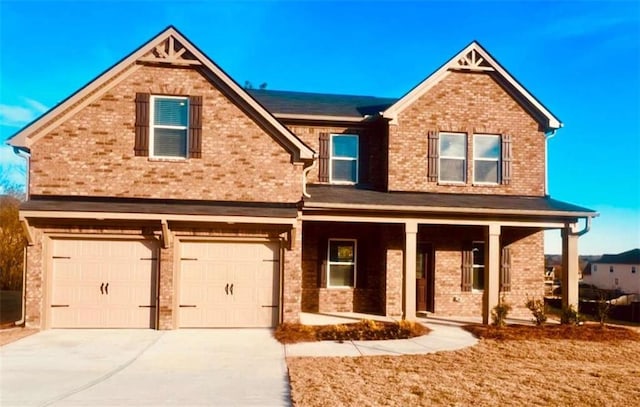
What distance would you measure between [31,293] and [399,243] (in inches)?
385

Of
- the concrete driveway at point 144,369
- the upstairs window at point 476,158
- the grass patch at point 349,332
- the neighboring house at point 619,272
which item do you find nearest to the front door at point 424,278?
the upstairs window at point 476,158

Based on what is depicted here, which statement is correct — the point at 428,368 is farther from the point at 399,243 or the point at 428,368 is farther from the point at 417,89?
the point at 417,89

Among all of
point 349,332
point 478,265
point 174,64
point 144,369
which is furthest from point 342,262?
point 144,369

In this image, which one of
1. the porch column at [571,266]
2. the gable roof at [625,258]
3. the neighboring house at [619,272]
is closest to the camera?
the porch column at [571,266]

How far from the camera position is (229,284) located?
11.6m

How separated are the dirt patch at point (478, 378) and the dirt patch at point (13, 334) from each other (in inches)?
250

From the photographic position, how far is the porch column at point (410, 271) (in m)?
12.1

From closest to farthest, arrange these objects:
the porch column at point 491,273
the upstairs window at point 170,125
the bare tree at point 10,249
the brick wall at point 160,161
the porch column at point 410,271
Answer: the brick wall at point 160,161, the upstairs window at point 170,125, the porch column at point 410,271, the porch column at point 491,273, the bare tree at point 10,249

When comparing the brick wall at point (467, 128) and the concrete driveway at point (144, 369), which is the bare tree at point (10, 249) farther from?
the brick wall at point (467, 128)

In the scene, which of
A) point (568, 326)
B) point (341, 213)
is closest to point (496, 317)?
point (568, 326)

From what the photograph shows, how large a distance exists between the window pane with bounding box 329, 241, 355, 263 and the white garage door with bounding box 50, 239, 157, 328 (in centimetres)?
547

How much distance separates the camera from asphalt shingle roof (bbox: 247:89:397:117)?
14.9m

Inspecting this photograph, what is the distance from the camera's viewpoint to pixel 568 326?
11.9 m

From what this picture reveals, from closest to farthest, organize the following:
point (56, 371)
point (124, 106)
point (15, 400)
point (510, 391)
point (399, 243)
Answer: point (15, 400) → point (510, 391) → point (56, 371) → point (124, 106) → point (399, 243)
